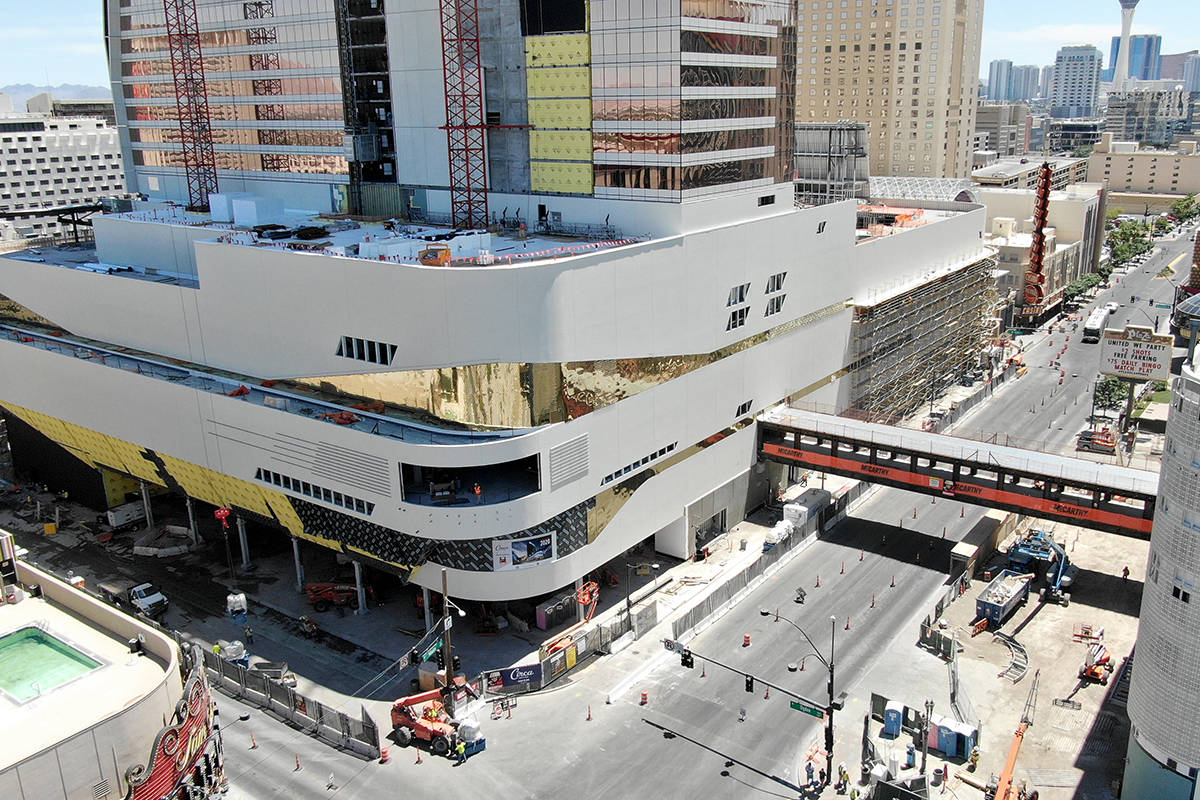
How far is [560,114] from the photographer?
60.1 m

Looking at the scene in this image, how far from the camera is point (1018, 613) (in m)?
53.2

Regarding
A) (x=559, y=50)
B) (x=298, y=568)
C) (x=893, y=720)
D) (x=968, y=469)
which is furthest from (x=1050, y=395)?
(x=298, y=568)

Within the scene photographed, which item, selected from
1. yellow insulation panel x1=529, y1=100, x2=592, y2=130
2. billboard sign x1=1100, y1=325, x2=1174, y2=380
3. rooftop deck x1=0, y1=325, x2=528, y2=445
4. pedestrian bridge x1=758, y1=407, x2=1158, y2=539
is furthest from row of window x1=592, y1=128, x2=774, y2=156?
billboard sign x1=1100, y1=325, x2=1174, y2=380

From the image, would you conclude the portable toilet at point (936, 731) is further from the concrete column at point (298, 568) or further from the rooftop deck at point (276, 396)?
the concrete column at point (298, 568)

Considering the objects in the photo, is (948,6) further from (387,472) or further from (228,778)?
(228,778)

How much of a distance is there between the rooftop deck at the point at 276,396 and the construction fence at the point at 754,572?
14061 mm

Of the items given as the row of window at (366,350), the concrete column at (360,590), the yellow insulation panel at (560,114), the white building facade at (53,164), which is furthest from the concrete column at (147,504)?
the white building facade at (53,164)

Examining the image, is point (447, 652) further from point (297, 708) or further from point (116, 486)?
point (116, 486)

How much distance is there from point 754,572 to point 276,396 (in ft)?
99.8

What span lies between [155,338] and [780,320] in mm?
42650

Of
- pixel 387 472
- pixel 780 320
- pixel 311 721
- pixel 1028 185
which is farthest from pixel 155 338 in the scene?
pixel 1028 185

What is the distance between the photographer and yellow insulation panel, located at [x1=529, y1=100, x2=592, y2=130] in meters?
59.1

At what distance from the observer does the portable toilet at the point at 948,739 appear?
135 feet

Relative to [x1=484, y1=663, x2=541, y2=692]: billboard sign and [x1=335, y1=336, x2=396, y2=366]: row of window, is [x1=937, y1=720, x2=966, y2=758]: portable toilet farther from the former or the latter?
[x1=335, y1=336, x2=396, y2=366]: row of window
